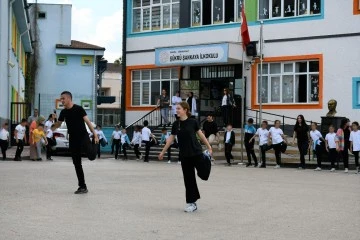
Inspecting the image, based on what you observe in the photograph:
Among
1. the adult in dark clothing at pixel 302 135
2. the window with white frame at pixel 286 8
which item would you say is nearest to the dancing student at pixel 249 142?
the adult in dark clothing at pixel 302 135

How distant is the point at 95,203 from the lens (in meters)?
11.2

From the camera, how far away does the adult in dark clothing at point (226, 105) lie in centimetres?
2889

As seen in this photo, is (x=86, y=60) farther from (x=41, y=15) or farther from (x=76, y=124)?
(x=76, y=124)

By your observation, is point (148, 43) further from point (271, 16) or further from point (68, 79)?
point (68, 79)

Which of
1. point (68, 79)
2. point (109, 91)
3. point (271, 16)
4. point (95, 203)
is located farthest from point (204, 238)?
point (109, 91)

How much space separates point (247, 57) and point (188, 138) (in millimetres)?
19200

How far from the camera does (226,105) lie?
2902 centimetres

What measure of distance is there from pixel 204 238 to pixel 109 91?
80765 millimetres

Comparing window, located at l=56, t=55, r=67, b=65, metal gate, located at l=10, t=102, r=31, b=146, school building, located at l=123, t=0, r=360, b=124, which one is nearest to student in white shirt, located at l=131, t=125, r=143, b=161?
school building, located at l=123, t=0, r=360, b=124

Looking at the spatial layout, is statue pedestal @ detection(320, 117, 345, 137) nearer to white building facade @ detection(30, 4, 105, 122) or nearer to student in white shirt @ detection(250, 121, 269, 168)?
student in white shirt @ detection(250, 121, 269, 168)

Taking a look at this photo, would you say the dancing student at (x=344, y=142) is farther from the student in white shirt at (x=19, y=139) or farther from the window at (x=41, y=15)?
the window at (x=41, y=15)

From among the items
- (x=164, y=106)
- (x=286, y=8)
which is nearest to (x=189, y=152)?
(x=286, y=8)

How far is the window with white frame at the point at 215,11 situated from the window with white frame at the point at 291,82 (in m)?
2.86

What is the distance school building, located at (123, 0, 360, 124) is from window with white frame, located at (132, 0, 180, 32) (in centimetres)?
5
